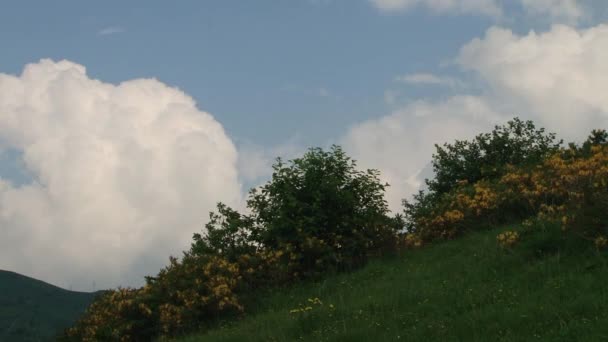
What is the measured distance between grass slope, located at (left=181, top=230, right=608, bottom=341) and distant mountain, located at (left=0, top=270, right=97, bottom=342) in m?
79.8

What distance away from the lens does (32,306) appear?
4820 inches

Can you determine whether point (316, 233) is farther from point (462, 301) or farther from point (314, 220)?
point (462, 301)

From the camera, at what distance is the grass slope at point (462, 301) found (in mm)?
11406

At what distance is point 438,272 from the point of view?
1650 cm

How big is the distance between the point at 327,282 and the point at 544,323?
8.70 meters

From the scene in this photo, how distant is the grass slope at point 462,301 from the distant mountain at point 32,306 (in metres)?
79.8

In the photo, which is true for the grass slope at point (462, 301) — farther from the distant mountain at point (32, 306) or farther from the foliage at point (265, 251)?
the distant mountain at point (32, 306)

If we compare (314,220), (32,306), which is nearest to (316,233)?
(314,220)

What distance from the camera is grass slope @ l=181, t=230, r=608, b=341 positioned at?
11.4 meters

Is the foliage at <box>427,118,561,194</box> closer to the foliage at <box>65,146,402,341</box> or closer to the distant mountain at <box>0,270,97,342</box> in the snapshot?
the foliage at <box>65,146,402,341</box>

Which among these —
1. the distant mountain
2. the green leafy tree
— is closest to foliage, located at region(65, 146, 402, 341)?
the green leafy tree

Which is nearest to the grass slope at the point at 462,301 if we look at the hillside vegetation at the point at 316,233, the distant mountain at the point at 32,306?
the hillside vegetation at the point at 316,233

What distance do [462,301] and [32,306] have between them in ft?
395

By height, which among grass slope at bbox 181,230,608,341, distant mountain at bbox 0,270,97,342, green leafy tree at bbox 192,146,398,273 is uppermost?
distant mountain at bbox 0,270,97,342
